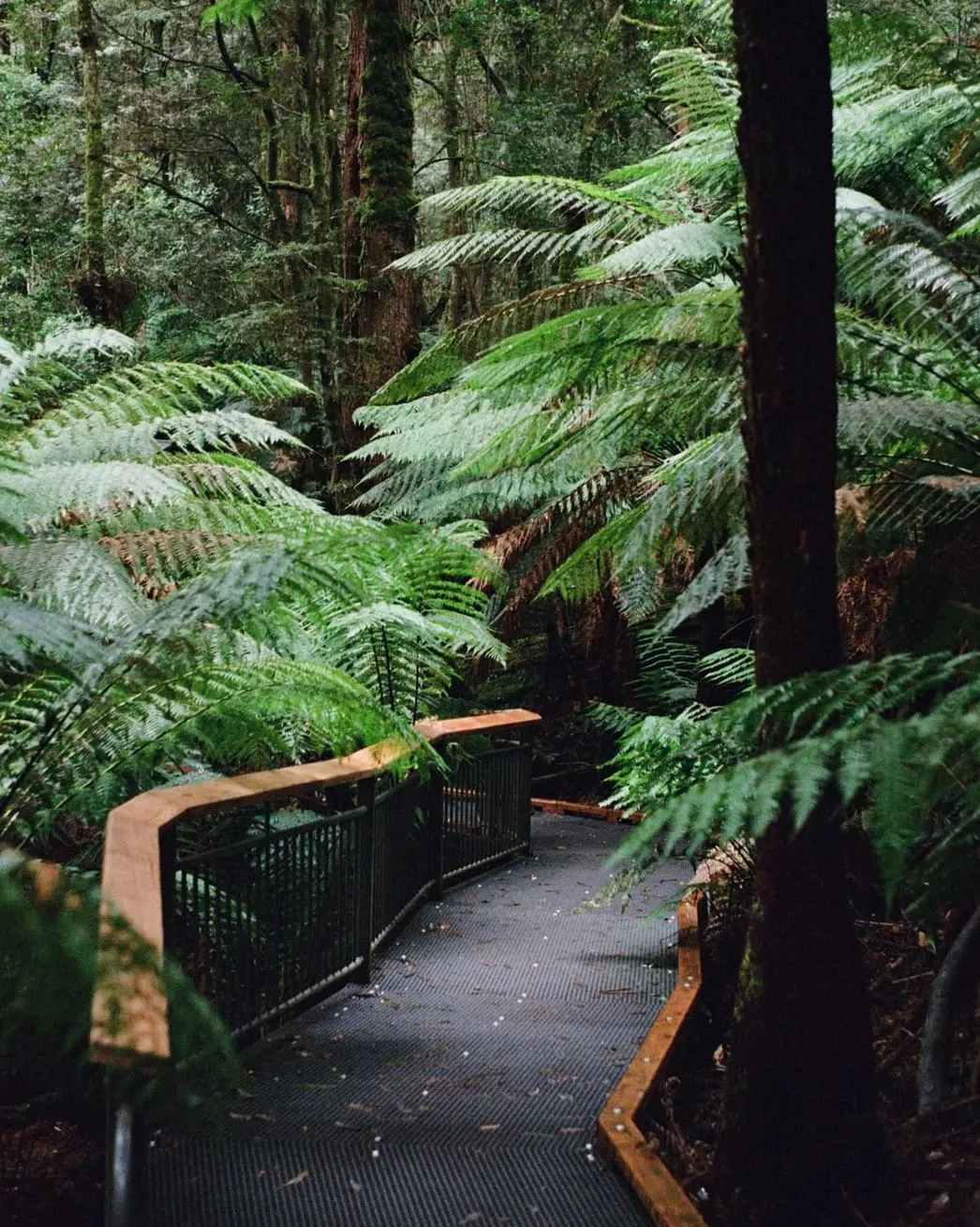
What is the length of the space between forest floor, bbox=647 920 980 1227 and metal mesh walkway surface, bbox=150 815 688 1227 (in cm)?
17

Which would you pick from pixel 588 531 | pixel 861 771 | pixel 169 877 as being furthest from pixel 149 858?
pixel 588 531

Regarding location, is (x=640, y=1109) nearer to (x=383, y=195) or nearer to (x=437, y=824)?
(x=437, y=824)

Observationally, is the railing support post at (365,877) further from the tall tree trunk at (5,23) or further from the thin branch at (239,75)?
the tall tree trunk at (5,23)

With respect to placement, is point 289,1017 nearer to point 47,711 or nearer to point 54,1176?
point 54,1176

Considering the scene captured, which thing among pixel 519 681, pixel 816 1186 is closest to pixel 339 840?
pixel 816 1186

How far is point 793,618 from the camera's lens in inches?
69.1

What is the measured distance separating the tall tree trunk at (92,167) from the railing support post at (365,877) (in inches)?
277

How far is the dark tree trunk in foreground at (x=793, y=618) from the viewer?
1660mm

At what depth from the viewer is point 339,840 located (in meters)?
3.39

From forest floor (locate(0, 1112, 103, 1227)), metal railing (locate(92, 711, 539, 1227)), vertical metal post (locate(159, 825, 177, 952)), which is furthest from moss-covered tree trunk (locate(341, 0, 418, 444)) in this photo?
forest floor (locate(0, 1112, 103, 1227))

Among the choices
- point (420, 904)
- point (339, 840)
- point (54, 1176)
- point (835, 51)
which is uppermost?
point (835, 51)

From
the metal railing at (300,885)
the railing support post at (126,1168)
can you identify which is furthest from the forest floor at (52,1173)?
the railing support post at (126,1168)

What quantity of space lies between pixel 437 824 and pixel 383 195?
160 inches

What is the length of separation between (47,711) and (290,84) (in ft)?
38.4
